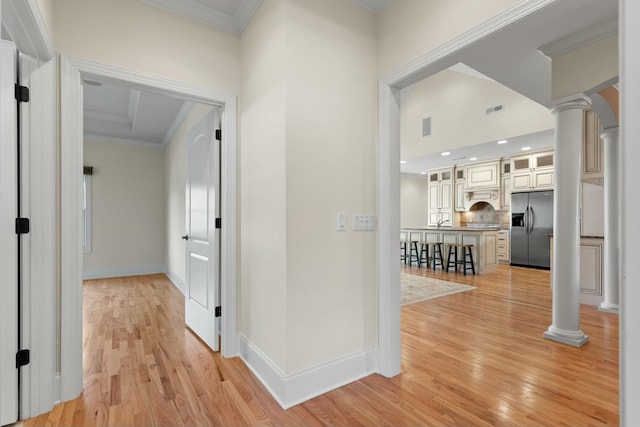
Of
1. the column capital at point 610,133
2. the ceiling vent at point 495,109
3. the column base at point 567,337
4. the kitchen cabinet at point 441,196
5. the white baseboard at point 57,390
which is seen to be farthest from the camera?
the kitchen cabinet at point 441,196

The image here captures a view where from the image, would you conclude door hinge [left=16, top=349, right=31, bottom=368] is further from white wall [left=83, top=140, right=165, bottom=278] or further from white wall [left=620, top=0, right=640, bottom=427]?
white wall [left=83, top=140, right=165, bottom=278]

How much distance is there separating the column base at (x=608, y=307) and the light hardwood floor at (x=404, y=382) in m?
0.35


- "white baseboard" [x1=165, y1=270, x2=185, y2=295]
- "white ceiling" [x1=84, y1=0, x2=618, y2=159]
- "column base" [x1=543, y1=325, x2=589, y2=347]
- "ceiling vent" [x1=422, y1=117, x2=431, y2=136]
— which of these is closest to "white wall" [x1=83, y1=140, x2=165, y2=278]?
"white baseboard" [x1=165, y1=270, x2=185, y2=295]

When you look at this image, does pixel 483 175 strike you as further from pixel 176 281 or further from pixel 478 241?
pixel 176 281

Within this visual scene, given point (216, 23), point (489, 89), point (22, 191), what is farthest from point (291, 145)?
point (489, 89)

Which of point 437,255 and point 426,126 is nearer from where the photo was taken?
point 437,255

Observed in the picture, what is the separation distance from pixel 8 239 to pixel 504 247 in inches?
352

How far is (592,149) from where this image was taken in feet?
14.5

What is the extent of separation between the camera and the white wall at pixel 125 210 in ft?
20.4

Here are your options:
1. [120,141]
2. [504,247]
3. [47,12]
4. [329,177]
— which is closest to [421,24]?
[329,177]

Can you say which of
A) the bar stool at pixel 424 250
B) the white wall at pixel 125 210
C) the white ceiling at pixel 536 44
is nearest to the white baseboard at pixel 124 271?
the white wall at pixel 125 210

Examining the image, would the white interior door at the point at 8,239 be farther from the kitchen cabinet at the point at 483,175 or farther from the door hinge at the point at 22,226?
the kitchen cabinet at the point at 483,175

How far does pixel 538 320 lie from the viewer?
362 centimetres

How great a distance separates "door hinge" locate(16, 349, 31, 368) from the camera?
184cm
